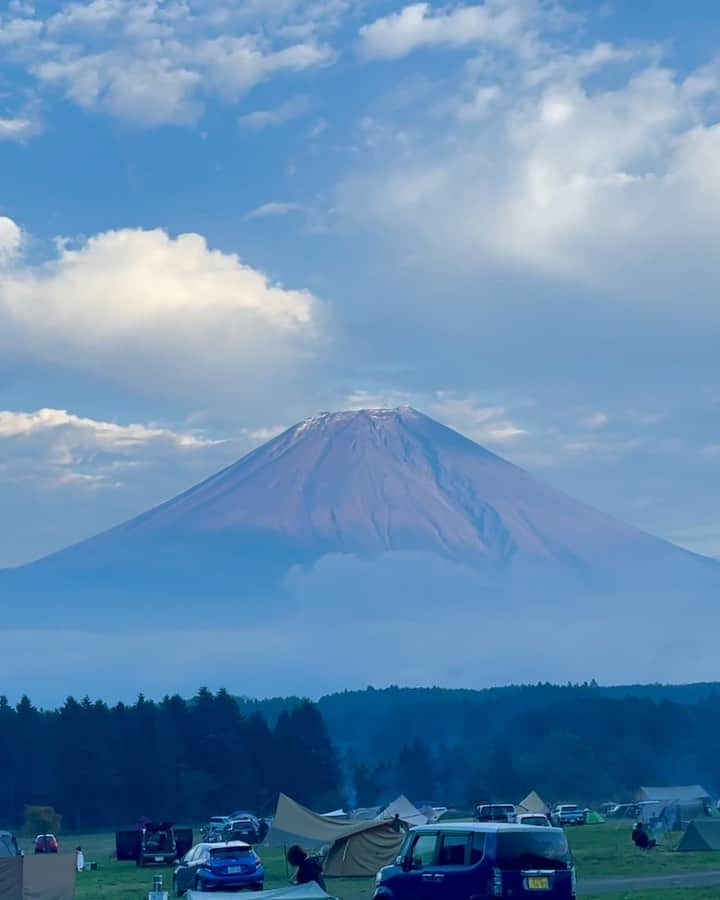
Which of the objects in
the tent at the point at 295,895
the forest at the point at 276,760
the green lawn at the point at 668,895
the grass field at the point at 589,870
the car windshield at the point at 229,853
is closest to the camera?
the tent at the point at 295,895

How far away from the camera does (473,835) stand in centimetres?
2203

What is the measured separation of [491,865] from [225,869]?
14320 millimetres

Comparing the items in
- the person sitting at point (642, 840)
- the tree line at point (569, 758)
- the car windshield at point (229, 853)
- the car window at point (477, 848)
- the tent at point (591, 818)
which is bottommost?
the person sitting at point (642, 840)

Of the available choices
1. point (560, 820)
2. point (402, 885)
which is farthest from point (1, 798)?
point (402, 885)

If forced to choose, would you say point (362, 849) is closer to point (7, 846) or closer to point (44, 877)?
point (7, 846)

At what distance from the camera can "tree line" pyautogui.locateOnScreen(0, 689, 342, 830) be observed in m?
101

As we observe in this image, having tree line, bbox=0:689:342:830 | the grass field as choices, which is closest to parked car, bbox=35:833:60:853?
the grass field

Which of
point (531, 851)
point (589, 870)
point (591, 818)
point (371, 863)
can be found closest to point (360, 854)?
point (371, 863)

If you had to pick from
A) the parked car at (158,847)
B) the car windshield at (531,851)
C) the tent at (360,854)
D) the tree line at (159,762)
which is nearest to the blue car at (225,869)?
the tent at (360,854)

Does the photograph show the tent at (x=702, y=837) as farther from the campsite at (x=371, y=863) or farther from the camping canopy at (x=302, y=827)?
the camping canopy at (x=302, y=827)

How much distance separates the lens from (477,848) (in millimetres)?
Answer: 21781

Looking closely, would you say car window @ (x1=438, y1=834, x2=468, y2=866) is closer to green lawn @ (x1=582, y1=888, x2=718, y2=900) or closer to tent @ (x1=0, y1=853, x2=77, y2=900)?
green lawn @ (x1=582, y1=888, x2=718, y2=900)

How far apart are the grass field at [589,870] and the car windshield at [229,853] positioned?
228 centimetres

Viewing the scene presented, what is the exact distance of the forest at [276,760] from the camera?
10181 cm
